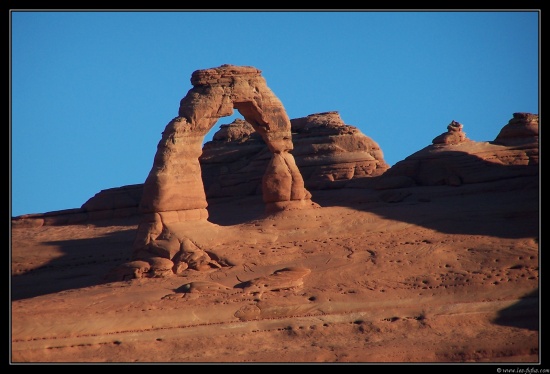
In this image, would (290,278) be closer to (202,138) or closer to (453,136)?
(202,138)

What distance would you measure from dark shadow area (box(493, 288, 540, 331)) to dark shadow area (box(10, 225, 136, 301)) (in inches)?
443

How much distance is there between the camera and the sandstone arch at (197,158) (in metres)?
32.8

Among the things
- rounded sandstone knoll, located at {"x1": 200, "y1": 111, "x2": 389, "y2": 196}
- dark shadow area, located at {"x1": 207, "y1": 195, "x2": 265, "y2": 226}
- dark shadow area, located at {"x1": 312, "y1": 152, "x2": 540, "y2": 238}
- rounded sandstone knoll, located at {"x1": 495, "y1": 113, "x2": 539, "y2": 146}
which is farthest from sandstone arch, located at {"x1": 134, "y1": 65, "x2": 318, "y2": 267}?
rounded sandstone knoll, located at {"x1": 495, "y1": 113, "x2": 539, "y2": 146}

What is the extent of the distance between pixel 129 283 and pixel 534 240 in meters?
10.5

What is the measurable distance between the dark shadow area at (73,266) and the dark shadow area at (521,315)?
11.3 m

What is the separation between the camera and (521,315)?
29.4m

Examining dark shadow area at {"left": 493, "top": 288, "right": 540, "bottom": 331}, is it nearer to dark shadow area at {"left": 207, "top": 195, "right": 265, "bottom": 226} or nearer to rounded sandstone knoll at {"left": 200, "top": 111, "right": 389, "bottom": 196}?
dark shadow area at {"left": 207, "top": 195, "right": 265, "bottom": 226}

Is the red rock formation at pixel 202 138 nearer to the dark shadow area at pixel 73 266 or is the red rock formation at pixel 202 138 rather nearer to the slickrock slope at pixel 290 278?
the slickrock slope at pixel 290 278

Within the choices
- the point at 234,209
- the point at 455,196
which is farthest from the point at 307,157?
the point at 455,196

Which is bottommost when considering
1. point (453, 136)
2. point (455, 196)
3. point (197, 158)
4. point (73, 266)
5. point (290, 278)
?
point (290, 278)

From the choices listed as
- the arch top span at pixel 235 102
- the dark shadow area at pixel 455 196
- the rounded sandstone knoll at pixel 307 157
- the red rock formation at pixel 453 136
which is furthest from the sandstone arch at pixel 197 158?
the red rock formation at pixel 453 136

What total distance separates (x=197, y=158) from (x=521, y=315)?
379 inches

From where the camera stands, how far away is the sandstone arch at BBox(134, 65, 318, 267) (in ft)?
108

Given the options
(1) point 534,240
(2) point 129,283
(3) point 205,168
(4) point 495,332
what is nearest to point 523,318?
(4) point 495,332
